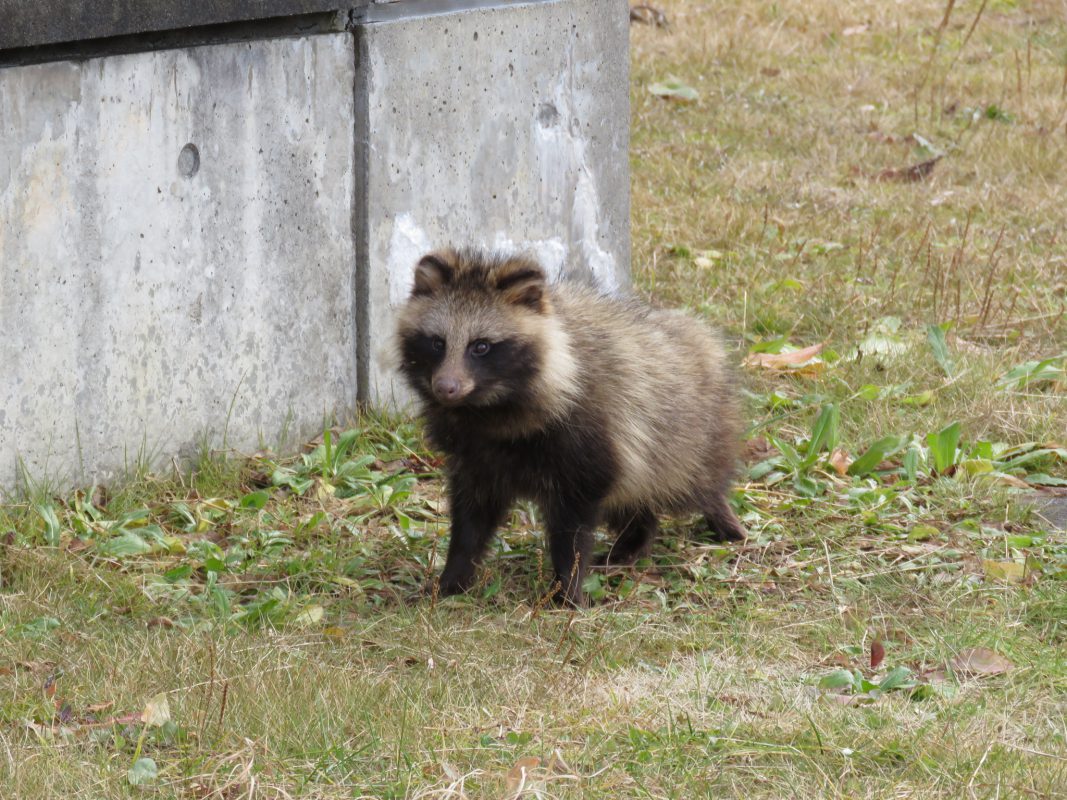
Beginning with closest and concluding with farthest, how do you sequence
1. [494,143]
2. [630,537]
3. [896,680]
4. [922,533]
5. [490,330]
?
[896,680] → [490,330] → [922,533] → [630,537] → [494,143]

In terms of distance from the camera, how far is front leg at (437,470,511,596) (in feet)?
17.1

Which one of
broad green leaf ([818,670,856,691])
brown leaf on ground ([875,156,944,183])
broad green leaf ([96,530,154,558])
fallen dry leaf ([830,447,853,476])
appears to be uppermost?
brown leaf on ground ([875,156,944,183])

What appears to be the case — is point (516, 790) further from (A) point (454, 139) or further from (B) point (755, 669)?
(A) point (454, 139)

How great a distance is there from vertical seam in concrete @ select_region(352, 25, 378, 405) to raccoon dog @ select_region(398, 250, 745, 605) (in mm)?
1267

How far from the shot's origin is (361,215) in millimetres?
6305

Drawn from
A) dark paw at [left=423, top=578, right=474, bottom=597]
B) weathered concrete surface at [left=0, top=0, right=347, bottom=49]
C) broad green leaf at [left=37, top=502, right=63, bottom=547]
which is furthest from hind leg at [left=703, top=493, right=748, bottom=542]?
weathered concrete surface at [left=0, top=0, right=347, bottom=49]

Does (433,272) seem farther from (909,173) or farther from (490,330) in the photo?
(909,173)

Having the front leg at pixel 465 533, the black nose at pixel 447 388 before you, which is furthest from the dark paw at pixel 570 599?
the black nose at pixel 447 388

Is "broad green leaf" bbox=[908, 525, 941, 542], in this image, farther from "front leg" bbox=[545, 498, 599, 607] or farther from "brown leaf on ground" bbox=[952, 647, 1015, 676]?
"front leg" bbox=[545, 498, 599, 607]

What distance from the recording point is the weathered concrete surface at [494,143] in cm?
633

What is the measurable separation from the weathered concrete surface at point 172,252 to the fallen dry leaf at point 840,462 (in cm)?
205

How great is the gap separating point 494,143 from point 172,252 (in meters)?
1.66

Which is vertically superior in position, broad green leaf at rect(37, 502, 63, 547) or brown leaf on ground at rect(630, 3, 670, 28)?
brown leaf on ground at rect(630, 3, 670, 28)

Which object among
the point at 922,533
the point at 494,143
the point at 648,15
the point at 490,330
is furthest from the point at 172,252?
the point at 648,15
